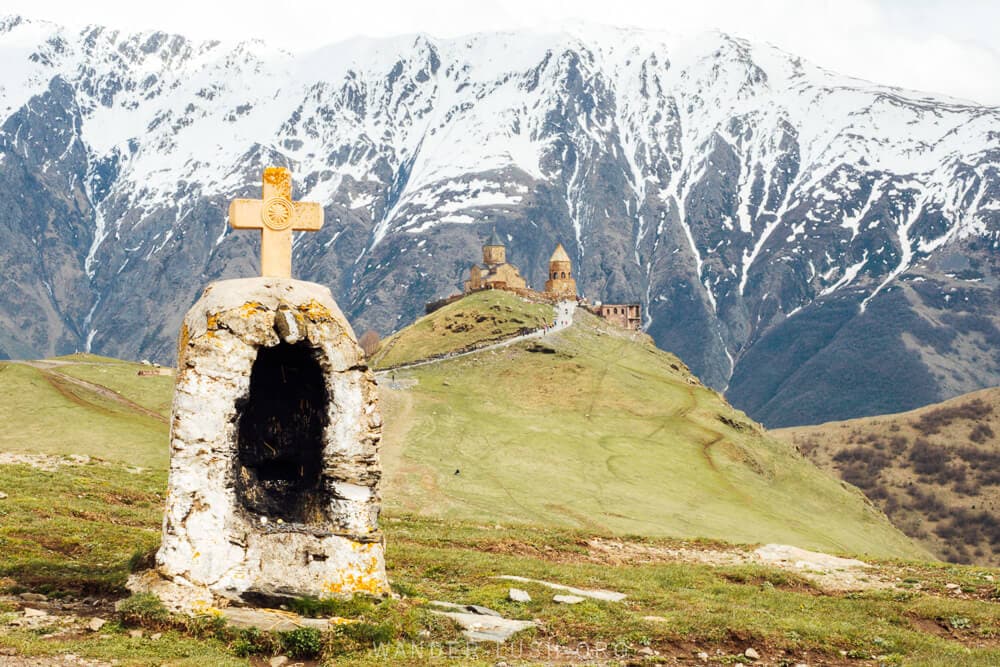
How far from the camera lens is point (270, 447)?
26.5m

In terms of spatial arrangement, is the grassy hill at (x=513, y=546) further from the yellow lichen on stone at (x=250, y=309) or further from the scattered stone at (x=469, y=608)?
the yellow lichen on stone at (x=250, y=309)

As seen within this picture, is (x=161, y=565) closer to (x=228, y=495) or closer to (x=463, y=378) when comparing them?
(x=228, y=495)

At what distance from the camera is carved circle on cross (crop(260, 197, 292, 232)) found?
26812 mm

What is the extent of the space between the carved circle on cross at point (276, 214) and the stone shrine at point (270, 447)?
0.9 inches

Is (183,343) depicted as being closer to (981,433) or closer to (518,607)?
(518,607)

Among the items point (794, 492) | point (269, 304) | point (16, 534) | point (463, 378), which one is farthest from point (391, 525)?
point (463, 378)

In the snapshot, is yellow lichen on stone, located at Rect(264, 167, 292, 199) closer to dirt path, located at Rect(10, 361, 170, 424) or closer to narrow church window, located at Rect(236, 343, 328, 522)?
narrow church window, located at Rect(236, 343, 328, 522)

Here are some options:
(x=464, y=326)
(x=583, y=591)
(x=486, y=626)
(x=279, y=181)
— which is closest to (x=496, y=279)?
(x=464, y=326)

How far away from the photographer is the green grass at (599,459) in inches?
2496

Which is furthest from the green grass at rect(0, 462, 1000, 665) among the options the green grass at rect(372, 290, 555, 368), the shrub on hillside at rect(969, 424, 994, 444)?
the shrub on hillside at rect(969, 424, 994, 444)

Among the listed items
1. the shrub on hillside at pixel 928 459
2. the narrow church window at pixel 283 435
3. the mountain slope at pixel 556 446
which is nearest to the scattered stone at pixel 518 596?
the narrow church window at pixel 283 435

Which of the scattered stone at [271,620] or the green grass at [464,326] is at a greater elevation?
the green grass at [464,326]

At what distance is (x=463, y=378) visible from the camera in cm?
11112

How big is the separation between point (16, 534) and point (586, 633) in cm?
1419
